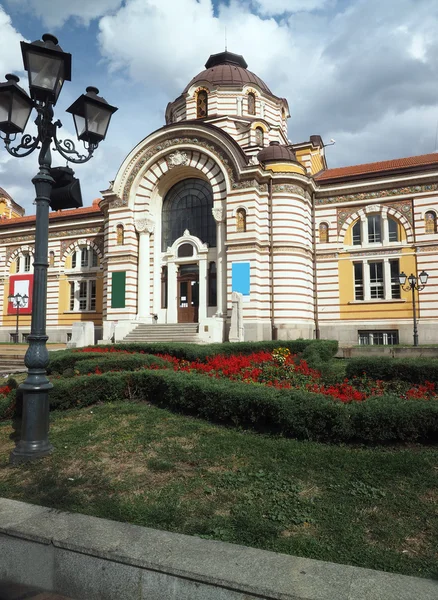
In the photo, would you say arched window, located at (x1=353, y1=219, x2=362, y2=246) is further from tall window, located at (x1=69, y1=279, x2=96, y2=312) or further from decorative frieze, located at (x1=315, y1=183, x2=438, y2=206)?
tall window, located at (x1=69, y1=279, x2=96, y2=312)

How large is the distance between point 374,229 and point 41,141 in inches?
926

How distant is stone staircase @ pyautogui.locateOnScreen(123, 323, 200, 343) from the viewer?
24.4 m

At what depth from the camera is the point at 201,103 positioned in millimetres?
34500

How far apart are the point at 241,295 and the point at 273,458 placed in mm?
18810

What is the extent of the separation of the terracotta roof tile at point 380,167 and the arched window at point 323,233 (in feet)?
9.18

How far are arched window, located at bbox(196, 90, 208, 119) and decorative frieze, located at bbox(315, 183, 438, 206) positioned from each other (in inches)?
491

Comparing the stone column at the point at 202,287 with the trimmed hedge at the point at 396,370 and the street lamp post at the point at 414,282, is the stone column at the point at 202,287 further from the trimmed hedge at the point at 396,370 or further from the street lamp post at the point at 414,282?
the trimmed hedge at the point at 396,370

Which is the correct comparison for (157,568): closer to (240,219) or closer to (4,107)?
(4,107)

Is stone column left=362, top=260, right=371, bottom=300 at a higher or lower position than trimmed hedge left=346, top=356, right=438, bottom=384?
higher

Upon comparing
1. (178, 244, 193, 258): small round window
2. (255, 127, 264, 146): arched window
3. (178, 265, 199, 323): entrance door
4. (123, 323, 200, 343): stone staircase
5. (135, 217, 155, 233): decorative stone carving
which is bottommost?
(123, 323, 200, 343): stone staircase

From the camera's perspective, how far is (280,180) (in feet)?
86.3

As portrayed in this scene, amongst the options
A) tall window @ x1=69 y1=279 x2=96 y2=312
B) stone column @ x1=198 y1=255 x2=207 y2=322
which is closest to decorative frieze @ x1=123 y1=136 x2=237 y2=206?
stone column @ x1=198 y1=255 x2=207 y2=322

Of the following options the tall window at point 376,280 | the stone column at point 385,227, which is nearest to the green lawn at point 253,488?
the tall window at point 376,280

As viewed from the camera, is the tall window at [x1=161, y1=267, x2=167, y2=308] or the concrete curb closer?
the concrete curb
